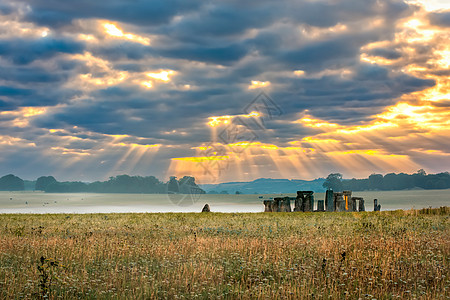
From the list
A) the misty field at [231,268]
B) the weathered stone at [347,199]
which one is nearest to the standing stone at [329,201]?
the weathered stone at [347,199]

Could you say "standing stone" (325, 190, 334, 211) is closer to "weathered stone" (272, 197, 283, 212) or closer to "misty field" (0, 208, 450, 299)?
"weathered stone" (272, 197, 283, 212)

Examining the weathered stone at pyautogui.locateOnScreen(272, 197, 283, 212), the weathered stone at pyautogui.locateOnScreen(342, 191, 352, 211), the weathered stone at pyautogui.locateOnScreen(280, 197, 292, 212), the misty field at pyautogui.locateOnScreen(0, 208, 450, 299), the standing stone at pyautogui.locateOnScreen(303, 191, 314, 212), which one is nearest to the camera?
the misty field at pyautogui.locateOnScreen(0, 208, 450, 299)

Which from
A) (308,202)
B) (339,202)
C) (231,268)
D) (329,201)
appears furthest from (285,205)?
(231,268)

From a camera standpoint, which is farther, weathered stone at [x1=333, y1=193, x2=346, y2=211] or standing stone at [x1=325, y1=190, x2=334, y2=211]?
standing stone at [x1=325, y1=190, x2=334, y2=211]

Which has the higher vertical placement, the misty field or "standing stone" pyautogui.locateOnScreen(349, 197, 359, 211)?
"standing stone" pyautogui.locateOnScreen(349, 197, 359, 211)

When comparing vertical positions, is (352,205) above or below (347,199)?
below

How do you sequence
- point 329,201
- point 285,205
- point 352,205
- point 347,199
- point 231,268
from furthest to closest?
1. point 352,205
2. point 347,199
3. point 329,201
4. point 285,205
5. point 231,268

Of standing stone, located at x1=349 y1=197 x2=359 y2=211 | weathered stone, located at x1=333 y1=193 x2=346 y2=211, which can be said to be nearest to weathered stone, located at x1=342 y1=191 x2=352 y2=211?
standing stone, located at x1=349 y1=197 x2=359 y2=211

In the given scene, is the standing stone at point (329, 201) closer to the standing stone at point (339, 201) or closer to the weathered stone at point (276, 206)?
the standing stone at point (339, 201)

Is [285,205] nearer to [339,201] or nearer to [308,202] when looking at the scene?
[308,202]

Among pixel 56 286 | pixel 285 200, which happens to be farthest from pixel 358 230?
pixel 285 200

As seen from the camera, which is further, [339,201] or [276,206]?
[276,206]

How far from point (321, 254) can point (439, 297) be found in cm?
538

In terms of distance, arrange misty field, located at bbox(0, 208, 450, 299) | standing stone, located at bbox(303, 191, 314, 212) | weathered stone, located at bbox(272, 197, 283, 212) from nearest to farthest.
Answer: misty field, located at bbox(0, 208, 450, 299), standing stone, located at bbox(303, 191, 314, 212), weathered stone, located at bbox(272, 197, 283, 212)
